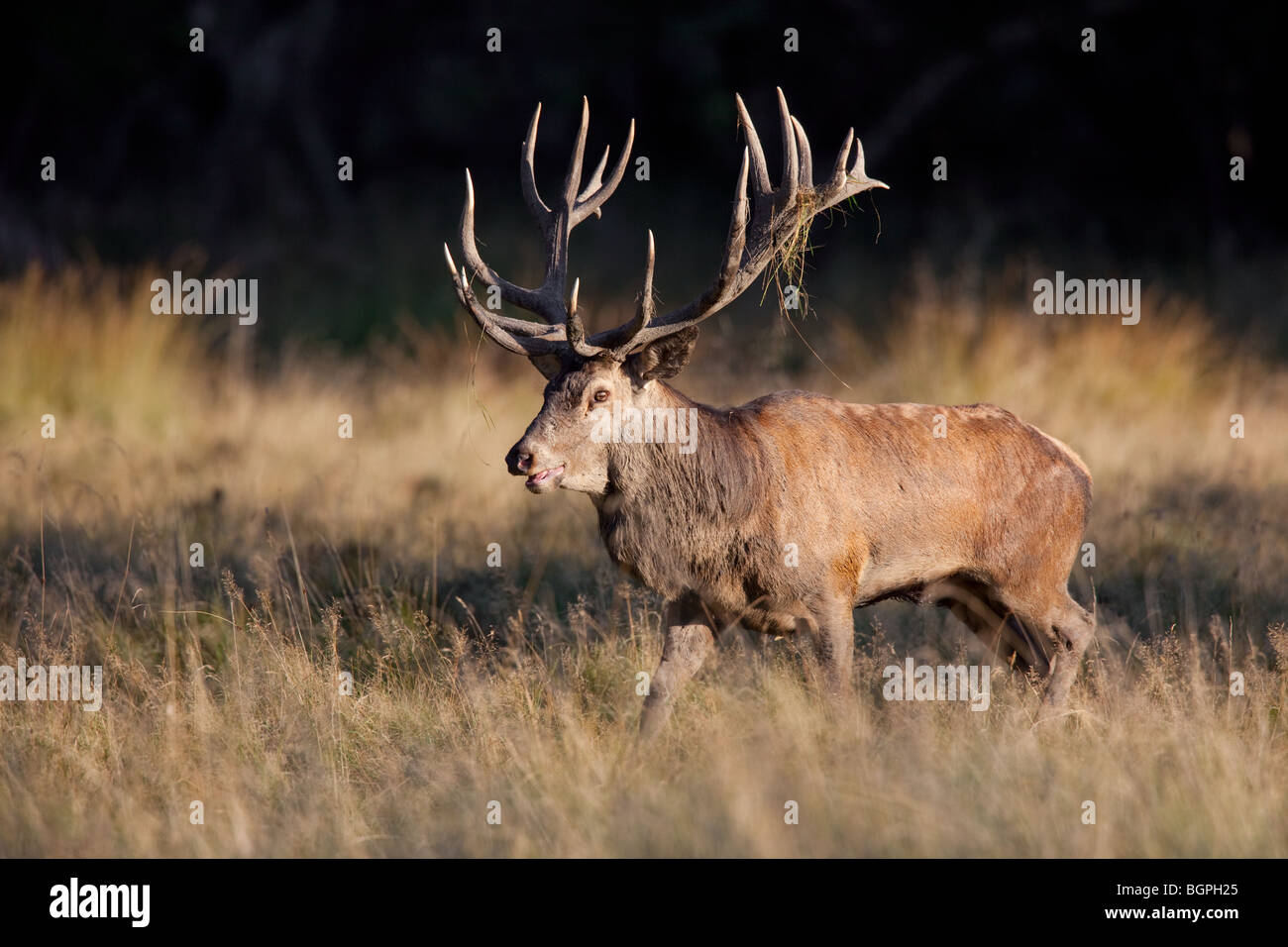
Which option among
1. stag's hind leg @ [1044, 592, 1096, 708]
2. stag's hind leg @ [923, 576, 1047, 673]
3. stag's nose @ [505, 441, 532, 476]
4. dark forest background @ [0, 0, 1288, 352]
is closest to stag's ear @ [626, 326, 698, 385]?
stag's nose @ [505, 441, 532, 476]

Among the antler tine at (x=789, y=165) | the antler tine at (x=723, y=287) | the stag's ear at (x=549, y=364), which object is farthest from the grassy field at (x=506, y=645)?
the antler tine at (x=789, y=165)

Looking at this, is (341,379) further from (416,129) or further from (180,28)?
(416,129)

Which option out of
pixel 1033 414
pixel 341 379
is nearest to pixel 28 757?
pixel 341 379

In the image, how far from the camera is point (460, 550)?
27.6ft

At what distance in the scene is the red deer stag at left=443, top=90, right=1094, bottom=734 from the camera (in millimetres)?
5816

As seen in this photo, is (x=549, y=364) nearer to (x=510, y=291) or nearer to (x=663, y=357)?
(x=510, y=291)

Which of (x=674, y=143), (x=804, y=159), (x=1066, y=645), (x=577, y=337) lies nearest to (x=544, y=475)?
(x=577, y=337)

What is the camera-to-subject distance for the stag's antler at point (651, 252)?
575 centimetres

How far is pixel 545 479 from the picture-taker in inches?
222

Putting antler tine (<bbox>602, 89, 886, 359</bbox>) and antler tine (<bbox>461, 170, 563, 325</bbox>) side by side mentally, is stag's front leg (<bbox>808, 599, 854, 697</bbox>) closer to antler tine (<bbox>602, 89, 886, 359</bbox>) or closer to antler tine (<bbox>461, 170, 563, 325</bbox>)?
antler tine (<bbox>602, 89, 886, 359</bbox>)

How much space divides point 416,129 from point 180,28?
826cm

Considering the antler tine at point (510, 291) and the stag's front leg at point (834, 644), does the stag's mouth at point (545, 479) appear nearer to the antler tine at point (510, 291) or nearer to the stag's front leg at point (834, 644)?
the antler tine at point (510, 291)

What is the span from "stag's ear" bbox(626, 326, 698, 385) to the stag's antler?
1.2 inches

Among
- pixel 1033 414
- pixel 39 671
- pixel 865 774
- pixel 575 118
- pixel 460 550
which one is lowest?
pixel 865 774
